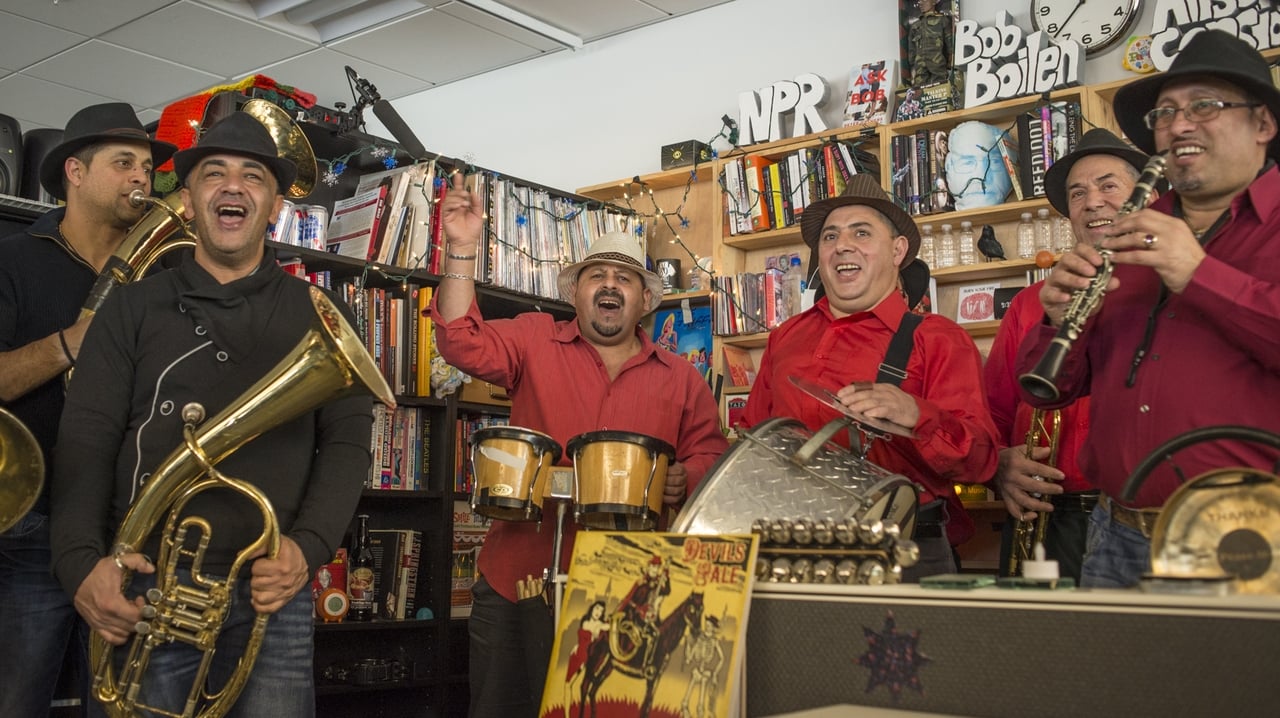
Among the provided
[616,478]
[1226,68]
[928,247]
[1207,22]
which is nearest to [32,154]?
[616,478]

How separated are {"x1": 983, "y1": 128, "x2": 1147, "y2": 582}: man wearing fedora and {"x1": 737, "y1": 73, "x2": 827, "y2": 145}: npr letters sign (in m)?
1.99

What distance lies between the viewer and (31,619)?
274cm

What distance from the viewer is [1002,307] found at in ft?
15.0

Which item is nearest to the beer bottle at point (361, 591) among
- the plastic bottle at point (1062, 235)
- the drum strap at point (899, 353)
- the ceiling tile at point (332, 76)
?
the drum strap at point (899, 353)

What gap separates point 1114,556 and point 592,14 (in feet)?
14.8

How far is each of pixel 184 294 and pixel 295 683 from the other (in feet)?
2.89

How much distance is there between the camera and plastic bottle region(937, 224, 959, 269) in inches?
185

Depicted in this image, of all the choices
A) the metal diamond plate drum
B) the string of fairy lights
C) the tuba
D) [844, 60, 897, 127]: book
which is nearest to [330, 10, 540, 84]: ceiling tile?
Result: the string of fairy lights

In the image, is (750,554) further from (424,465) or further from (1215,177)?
(424,465)

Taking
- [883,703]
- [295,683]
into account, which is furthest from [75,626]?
[883,703]

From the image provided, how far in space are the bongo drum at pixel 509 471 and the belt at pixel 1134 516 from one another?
135 cm

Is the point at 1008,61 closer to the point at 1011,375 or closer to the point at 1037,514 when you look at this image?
the point at 1011,375

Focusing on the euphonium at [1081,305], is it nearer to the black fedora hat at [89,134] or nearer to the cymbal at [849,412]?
the cymbal at [849,412]

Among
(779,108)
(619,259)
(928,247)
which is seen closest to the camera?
(619,259)
